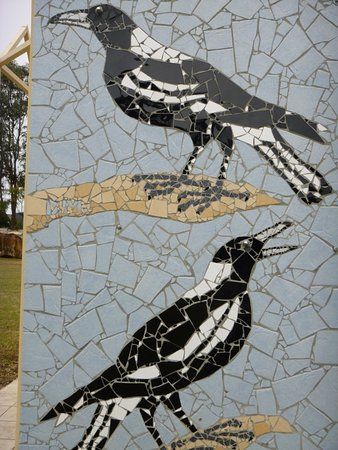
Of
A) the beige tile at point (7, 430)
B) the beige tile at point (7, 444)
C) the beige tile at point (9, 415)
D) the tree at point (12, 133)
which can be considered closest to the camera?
the beige tile at point (7, 444)

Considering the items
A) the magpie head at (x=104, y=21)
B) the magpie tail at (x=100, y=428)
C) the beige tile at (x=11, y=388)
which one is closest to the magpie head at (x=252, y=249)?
the magpie tail at (x=100, y=428)

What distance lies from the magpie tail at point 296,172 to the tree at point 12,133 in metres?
7.73

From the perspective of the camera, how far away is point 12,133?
9.25m

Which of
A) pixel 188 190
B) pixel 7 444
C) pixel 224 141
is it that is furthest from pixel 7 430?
pixel 224 141

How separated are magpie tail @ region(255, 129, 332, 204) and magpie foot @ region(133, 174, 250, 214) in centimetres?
26

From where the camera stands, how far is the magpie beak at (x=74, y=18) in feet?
8.35

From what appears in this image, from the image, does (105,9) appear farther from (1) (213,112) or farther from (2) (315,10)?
(2) (315,10)

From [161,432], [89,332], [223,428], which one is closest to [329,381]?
[223,428]

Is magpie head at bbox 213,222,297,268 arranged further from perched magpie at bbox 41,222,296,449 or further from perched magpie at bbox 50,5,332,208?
perched magpie at bbox 50,5,332,208

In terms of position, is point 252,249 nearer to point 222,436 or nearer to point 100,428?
point 222,436

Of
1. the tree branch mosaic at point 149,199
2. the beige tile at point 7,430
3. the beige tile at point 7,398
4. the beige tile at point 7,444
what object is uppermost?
the tree branch mosaic at point 149,199

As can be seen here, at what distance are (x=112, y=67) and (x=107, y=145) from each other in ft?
1.55

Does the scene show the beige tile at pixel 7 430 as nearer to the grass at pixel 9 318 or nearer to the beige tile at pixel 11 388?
the beige tile at pixel 11 388

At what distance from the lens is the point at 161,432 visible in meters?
2.46
